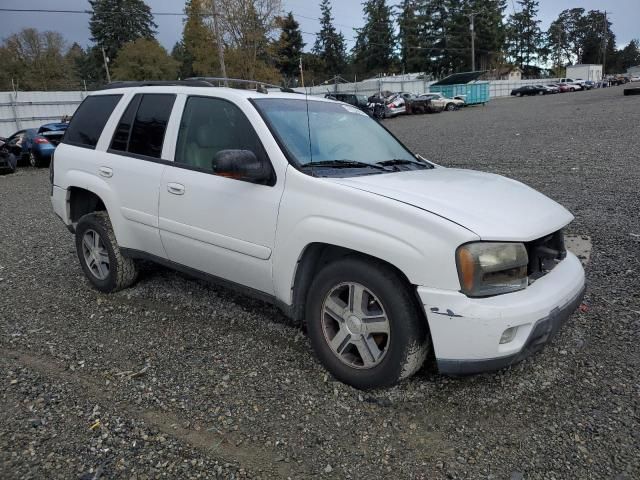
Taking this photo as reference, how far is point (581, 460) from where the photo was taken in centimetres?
248

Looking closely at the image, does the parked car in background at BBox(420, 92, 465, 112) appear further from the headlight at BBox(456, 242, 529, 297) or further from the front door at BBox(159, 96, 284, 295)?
the headlight at BBox(456, 242, 529, 297)

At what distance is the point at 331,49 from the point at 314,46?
3.89m

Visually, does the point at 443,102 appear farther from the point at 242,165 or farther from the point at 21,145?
the point at 242,165

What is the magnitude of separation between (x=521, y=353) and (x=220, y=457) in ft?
5.30

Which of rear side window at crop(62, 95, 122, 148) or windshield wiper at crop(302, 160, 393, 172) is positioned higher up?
rear side window at crop(62, 95, 122, 148)

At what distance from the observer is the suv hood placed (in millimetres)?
2723

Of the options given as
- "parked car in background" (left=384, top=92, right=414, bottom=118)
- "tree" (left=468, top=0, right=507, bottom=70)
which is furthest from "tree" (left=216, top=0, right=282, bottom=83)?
"tree" (left=468, top=0, right=507, bottom=70)

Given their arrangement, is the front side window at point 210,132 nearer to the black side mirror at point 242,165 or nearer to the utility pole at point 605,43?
the black side mirror at point 242,165

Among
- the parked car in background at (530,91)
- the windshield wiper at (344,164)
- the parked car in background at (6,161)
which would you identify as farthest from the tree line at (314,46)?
the windshield wiper at (344,164)

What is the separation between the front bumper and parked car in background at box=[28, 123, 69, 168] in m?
17.3

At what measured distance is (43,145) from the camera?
17.3 metres

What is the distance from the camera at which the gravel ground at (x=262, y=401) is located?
2.54 metres

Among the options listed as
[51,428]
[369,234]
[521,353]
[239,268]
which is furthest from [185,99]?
[521,353]

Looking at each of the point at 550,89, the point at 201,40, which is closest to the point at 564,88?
the point at 550,89
